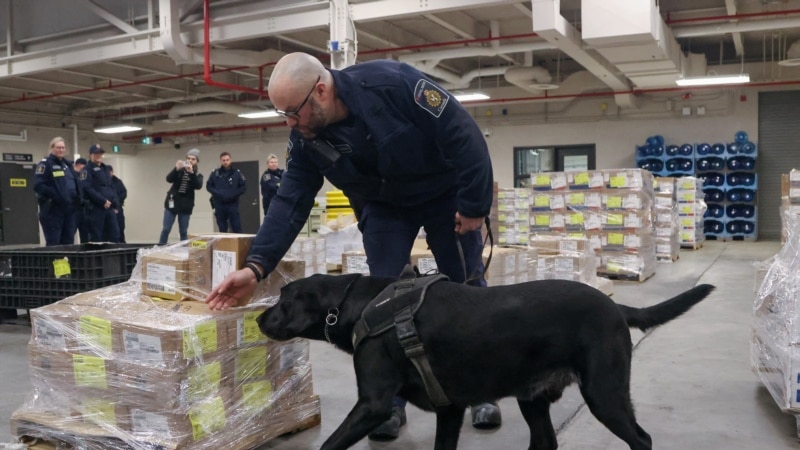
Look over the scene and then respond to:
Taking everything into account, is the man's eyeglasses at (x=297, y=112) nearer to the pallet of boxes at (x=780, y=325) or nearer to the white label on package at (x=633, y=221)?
the pallet of boxes at (x=780, y=325)

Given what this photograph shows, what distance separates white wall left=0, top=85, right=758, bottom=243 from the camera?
12.8m

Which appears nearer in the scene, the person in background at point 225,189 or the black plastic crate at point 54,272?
the black plastic crate at point 54,272

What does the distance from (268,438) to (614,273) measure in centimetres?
560

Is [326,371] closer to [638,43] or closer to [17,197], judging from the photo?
[638,43]

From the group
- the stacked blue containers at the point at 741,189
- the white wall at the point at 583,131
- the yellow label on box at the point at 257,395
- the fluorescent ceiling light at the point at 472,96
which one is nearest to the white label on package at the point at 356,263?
the yellow label on box at the point at 257,395

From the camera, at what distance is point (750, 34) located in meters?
11.4

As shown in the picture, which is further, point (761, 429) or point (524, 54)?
point (524, 54)

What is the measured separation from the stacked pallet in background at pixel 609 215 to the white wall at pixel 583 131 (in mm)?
6207

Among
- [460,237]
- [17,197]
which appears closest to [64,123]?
[17,197]

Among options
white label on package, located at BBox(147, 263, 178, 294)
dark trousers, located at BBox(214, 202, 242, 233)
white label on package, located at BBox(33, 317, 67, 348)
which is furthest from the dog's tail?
dark trousers, located at BBox(214, 202, 242, 233)

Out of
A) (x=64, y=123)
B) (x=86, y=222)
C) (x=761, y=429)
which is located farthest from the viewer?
(x=64, y=123)

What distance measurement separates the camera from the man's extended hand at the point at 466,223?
85.9 inches

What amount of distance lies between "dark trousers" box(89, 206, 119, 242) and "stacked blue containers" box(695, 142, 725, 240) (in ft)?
34.8

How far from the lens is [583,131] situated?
1389 cm
